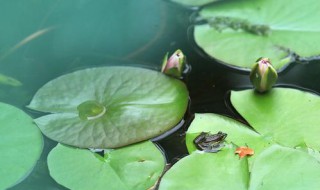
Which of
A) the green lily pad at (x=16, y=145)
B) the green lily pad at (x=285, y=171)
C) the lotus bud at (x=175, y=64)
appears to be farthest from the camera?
the lotus bud at (x=175, y=64)

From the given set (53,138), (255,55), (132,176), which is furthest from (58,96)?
(255,55)

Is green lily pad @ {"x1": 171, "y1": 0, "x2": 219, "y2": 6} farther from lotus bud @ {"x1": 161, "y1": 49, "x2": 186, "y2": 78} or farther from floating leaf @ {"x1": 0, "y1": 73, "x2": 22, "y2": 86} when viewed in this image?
floating leaf @ {"x1": 0, "y1": 73, "x2": 22, "y2": 86}

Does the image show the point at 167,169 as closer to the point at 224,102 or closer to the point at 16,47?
the point at 224,102

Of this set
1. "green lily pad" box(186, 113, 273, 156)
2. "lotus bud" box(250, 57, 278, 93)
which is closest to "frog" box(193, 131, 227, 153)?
"green lily pad" box(186, 113, 273, 156)

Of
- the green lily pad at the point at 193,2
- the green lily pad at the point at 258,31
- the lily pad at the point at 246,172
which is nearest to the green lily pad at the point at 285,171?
the lily pad at the point at 246,172

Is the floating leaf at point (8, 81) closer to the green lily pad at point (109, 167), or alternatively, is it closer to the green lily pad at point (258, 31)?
the green lily pad at point (109, 167)

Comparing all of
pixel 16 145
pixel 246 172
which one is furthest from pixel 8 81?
pixel 246 172
